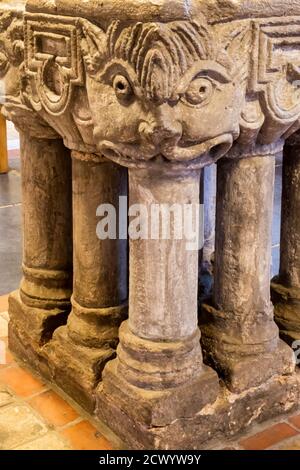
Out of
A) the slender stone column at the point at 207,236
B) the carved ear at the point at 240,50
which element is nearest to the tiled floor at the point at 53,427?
the slender stone column at the point at 207,236

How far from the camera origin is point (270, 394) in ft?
8.09

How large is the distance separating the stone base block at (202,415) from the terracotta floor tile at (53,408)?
0.11m

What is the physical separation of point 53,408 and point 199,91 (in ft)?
3.89

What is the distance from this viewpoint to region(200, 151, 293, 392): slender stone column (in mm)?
2344

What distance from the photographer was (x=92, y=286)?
8.27 feet

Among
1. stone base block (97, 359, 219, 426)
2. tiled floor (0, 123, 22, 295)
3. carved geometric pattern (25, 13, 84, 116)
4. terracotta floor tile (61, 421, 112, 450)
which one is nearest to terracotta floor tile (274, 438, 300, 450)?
stone base block (97, 359, 219, 426)

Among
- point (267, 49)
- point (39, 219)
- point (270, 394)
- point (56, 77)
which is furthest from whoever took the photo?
point (39, 219)

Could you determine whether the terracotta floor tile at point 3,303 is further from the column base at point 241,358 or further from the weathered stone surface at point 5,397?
the column base at point 241,358

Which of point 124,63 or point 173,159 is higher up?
point 124,63

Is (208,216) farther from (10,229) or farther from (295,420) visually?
(10,229)

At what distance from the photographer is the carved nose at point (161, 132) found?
6.33ft
